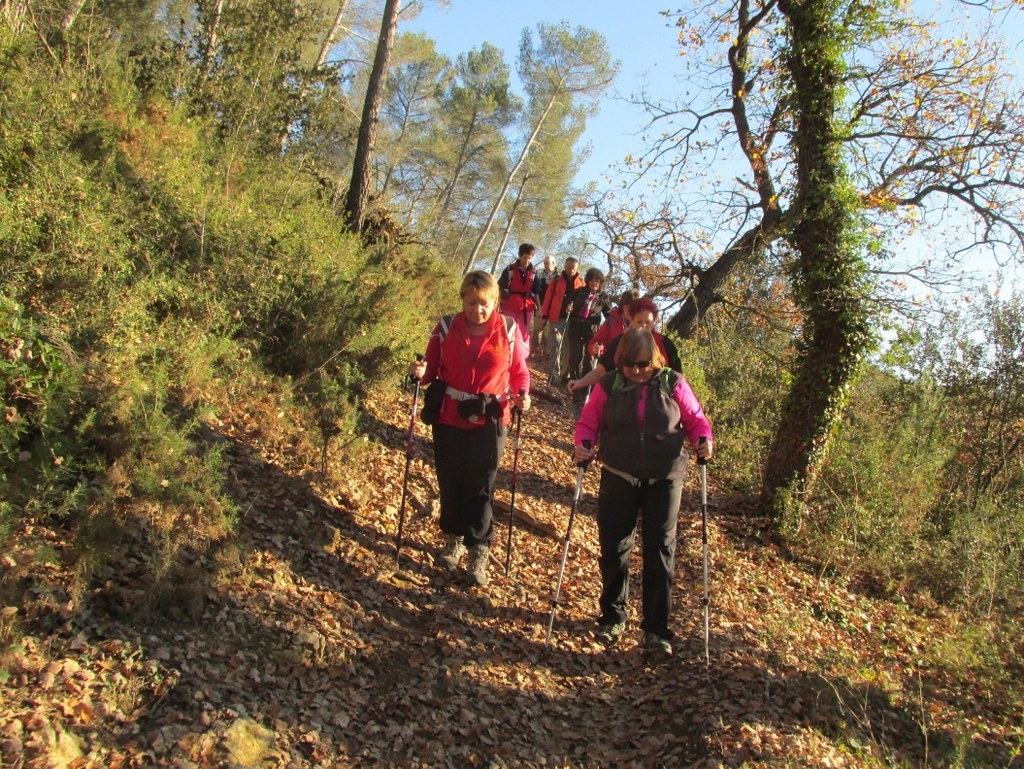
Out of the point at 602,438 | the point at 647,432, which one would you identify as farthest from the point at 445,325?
the point at 647,432

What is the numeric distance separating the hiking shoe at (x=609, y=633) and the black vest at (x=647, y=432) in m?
1.27

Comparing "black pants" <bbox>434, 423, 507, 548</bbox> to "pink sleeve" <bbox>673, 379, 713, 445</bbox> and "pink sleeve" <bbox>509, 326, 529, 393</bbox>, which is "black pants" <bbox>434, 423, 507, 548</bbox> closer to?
"pink sleeve" <bbox>509, 326, 529, 393</bbox>

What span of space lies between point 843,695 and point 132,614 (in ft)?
14.6

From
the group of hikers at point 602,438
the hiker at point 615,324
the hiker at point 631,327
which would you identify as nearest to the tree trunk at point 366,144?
the hiker at point 615,324

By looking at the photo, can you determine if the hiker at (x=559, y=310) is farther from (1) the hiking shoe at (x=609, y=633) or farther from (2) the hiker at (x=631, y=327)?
(1) the hiking shoe at (x=609, y=633)

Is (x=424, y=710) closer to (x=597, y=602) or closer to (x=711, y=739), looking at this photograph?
(x=711, y=739)

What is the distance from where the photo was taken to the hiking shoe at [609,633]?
507 centimetres

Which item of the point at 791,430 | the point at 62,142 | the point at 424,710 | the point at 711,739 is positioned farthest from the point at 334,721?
the point at 791,430

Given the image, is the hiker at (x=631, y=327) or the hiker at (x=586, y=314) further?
the hiker at (x=586, y=314)

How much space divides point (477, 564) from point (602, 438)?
1511 millimetres

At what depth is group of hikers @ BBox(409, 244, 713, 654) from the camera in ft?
15.3

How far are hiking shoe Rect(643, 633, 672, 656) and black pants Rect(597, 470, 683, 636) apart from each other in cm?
3

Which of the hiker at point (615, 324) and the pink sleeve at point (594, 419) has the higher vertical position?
the hiker at point (615, 324)

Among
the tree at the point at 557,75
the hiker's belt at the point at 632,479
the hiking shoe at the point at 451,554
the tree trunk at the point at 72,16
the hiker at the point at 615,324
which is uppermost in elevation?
the tree at the point at 557,75
